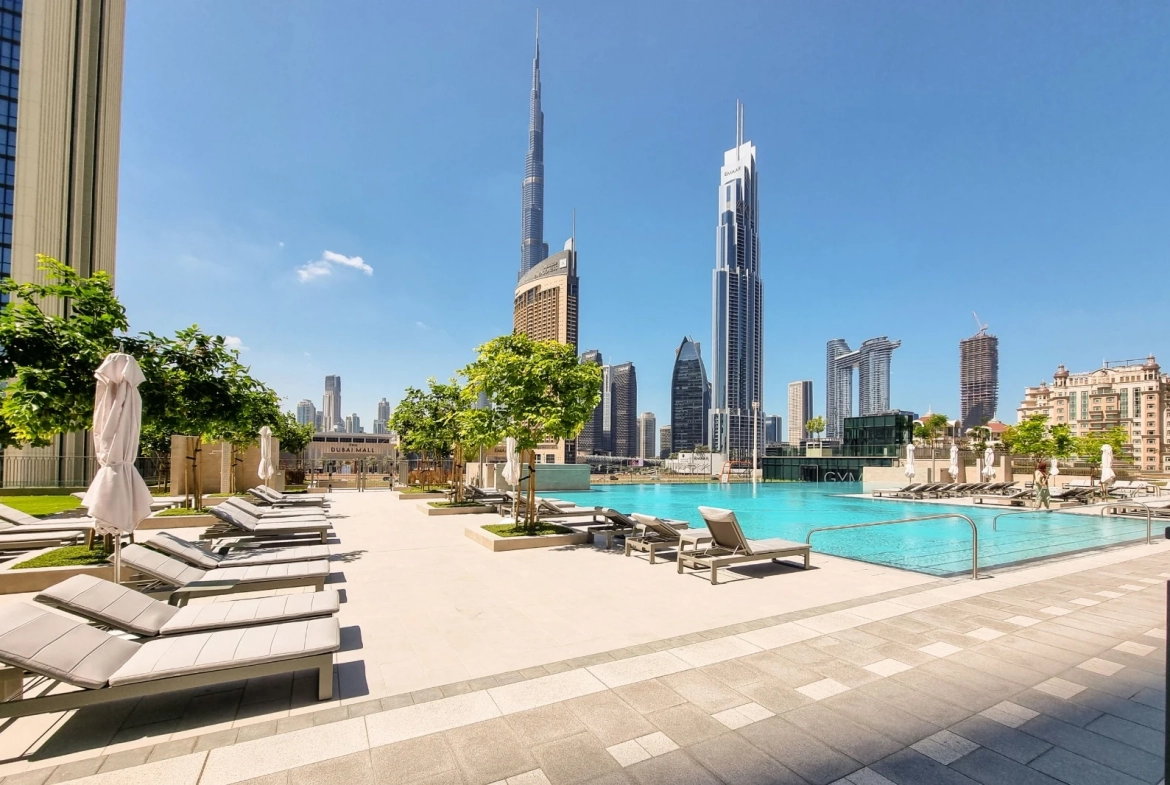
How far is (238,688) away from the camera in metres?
3.69

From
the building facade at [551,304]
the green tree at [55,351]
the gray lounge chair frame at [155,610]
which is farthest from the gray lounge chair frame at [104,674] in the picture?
the building facade at [551,304]

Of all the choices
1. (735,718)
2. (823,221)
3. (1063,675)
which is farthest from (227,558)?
(823,221)

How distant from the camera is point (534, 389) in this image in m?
9.66

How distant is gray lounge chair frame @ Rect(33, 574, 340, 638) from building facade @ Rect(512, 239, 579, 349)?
10050 centimetres

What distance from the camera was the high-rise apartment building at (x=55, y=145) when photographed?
30719 millimetres

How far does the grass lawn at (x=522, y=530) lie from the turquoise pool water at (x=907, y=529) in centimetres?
487

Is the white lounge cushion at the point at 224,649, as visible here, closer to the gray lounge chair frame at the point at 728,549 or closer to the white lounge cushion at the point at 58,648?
the white lounge cushion at the point at 58,648

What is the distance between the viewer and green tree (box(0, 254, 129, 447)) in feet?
19.5

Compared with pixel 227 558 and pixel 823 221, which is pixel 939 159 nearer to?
pixel 823 221

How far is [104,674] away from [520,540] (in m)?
6.74

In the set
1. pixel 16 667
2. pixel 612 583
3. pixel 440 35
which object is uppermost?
pixel 440 35

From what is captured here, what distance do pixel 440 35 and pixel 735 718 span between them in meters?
20.2

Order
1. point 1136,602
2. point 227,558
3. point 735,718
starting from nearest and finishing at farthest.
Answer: point 735,718, point 1136,602, point 227,558

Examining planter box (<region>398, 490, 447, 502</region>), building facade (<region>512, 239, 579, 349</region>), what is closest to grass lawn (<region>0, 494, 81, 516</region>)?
planter box (<region>398, 490, 447, 502</region>)
